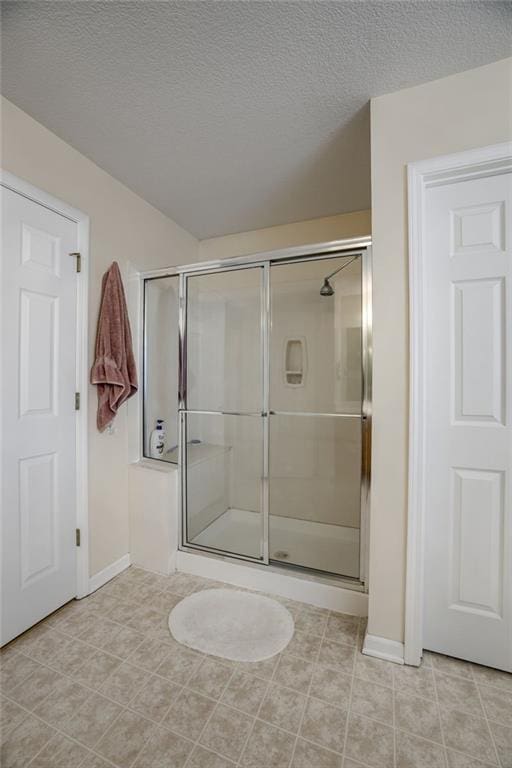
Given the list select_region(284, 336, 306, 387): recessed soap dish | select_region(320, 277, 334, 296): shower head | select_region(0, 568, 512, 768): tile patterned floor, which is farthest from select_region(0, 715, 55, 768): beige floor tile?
select_region(320, 277, 334, 296): shower head

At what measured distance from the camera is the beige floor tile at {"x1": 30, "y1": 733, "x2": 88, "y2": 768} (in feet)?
3.52

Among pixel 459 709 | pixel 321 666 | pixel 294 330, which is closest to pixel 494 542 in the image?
pixel 459 709

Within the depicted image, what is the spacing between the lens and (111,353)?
6.61 ft

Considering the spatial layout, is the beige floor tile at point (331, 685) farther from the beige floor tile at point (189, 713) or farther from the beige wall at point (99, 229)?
the beige wall at point (99, 229)

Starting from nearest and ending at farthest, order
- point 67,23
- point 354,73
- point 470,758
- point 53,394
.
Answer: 1. point 470,758
2. point 67,23
3. point 354,73
4. point 53,394

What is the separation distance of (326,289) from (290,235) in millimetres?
964

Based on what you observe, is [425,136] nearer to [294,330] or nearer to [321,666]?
[294,330]

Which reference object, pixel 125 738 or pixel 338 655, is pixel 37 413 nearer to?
pixel 125 738

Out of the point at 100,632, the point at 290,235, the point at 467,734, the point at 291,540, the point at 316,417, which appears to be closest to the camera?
the point at 467,734

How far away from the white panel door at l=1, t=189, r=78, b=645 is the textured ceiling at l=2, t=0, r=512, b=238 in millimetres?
532

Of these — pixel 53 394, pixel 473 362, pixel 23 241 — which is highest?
pixel 23 241

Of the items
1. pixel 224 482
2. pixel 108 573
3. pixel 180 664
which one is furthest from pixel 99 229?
pixel 180 664

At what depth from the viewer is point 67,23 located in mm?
1206

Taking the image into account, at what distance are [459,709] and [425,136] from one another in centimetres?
229
